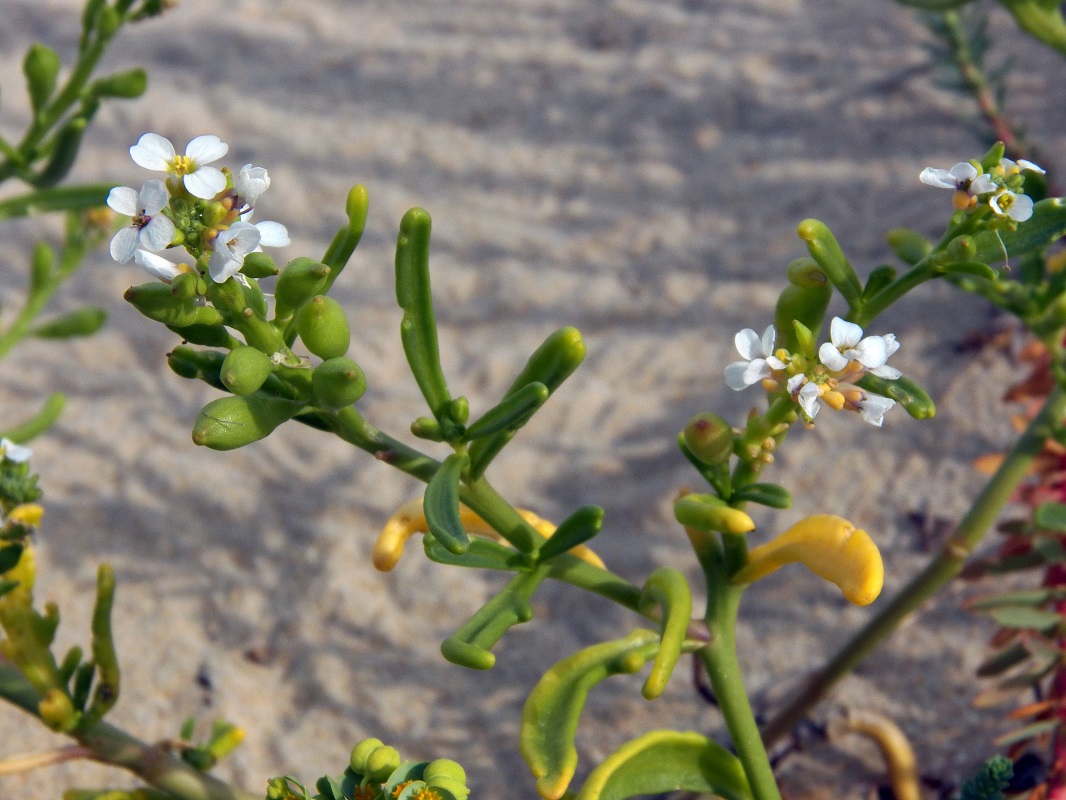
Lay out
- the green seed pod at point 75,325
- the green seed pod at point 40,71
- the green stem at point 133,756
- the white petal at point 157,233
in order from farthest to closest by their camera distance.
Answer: the green seed pod at point 75,325, the green seed pod at point 40,71, the green stem at point 133,756, the white petal at point 157,233

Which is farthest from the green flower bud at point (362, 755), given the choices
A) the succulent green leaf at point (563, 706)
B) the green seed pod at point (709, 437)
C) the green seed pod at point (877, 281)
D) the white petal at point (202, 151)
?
the green seed pod at point (877, 281)

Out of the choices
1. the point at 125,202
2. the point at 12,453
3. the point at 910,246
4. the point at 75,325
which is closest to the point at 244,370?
the point at 125,202

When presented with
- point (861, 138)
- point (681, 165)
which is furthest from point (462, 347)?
point (861, 138)

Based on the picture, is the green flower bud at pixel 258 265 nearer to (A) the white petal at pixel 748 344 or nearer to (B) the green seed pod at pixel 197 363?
(B) the green seed pod at pixel 197 363

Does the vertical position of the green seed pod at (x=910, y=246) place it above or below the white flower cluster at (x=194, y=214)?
below

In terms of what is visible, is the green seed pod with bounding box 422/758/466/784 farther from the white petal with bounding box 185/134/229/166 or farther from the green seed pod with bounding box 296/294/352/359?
the white petal with bounding box 185/134/229/166
